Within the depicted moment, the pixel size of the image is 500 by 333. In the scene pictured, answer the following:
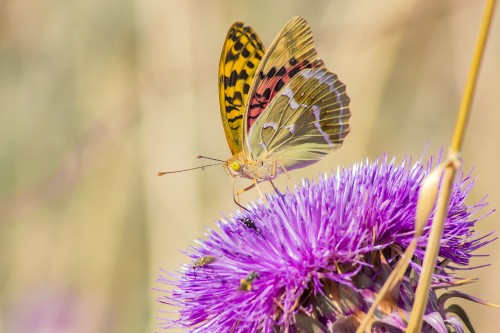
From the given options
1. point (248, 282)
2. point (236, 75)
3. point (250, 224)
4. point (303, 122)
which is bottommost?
point (248, 282)

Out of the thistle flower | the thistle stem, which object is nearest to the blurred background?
the thistle flower

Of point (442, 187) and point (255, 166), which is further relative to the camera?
point (255, 166)

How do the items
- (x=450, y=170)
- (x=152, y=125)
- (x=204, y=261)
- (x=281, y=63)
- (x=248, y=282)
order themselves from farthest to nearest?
(x=152, y=125)
(x=281, y=63)
(x=204, y=261)
(x=248, y=282)
(x=450, y=170)

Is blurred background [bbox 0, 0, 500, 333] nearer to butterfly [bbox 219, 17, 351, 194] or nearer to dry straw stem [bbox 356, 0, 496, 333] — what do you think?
butterfly [bbox 219, 17, 351, 194]

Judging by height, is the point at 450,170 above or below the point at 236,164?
below

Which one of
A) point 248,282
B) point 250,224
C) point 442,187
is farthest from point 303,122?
point 442,187

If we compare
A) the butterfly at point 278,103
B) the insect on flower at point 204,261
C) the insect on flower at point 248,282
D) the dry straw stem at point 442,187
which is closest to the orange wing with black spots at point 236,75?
the butterfly at point 278,103

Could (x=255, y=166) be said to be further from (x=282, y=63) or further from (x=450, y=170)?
(x=450, y=170)

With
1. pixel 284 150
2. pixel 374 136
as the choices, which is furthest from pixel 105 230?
pixel 284 150
